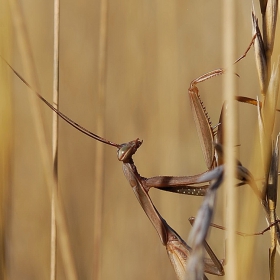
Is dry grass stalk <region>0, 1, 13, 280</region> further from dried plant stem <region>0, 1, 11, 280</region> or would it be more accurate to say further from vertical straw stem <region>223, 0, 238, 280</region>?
vertical straw stem <region>223, 0, 238, 280</region>

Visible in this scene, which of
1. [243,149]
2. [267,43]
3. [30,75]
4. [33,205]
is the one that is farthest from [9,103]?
[243,149]

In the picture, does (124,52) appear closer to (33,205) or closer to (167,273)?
(33,205)

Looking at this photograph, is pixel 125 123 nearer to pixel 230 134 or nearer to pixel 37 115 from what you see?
pixel 37 115

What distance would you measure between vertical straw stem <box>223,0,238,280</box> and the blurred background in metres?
1.03

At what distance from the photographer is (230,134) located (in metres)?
0.54

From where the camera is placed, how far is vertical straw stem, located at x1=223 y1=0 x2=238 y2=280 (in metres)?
0.52

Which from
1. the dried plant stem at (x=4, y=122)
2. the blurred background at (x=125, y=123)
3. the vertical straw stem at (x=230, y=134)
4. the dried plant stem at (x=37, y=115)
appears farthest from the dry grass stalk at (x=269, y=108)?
the blurred background at (x=125, y=123)

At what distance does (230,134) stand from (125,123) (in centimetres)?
159

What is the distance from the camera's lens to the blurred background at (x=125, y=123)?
1.71m

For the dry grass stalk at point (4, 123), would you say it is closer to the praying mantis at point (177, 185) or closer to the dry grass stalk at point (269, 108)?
the praying mantis at point (177, 185)

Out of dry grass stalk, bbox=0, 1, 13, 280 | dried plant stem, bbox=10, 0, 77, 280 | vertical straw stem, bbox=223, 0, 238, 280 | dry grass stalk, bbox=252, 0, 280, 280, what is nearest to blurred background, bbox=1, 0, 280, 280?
dry grass stalk, bbox=0, 1, 13, 280

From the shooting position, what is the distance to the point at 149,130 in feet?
6.10

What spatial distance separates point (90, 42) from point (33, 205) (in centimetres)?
87

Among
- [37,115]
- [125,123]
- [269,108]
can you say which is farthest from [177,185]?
[125,123]
